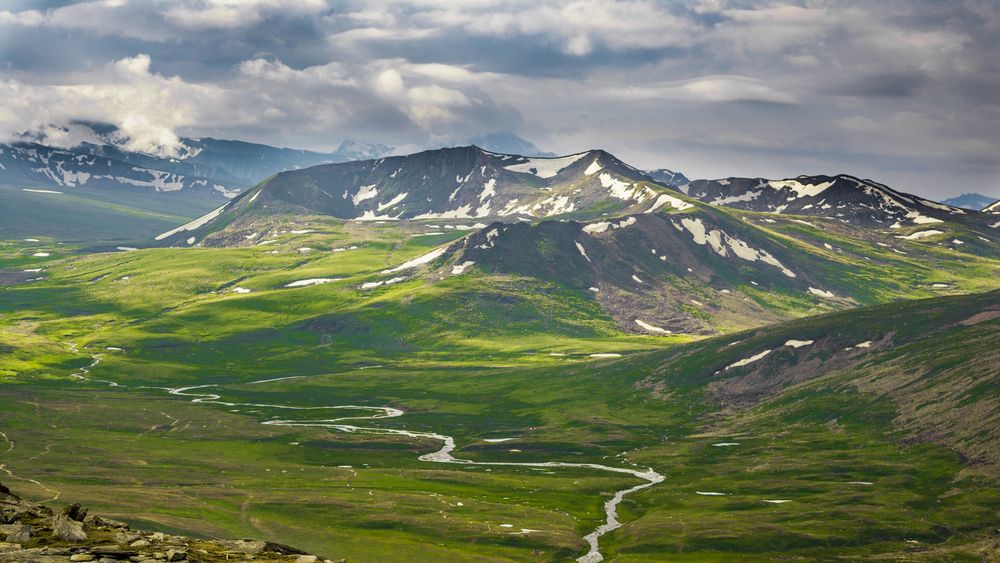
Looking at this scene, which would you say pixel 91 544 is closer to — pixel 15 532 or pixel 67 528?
pixel 67 528

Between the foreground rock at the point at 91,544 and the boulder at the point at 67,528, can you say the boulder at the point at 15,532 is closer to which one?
the foreground rock at the point at 91,544

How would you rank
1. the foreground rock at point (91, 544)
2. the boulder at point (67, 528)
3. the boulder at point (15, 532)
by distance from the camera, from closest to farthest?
the foreground rock at point (91, 544), the boulder at point (15, 532), the boulder at point (67, 528)

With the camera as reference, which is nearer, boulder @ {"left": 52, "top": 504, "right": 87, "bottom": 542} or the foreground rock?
the foreground rock

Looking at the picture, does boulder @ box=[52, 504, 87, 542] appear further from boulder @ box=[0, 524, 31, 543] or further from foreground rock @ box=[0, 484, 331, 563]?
boulder @ box=[0, 524, 31, 543]

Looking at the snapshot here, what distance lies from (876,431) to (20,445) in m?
171

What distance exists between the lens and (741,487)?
15988 cm

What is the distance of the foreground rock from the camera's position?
1923 inches

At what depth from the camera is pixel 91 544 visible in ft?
173

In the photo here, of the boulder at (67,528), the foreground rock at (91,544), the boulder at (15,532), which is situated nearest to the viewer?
the foreground rock at (91,544)

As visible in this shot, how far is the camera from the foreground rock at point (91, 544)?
160ft

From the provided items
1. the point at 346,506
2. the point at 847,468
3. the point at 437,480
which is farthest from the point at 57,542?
the point at 847,468

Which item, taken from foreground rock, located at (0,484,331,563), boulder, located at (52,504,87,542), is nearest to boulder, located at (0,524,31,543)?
foreground rock, located at (0,484,331,563)

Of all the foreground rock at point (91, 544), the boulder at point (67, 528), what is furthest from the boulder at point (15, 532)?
the boulder at point (67, 528)

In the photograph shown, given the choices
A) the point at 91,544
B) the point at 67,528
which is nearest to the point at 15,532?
the point at 67,528
